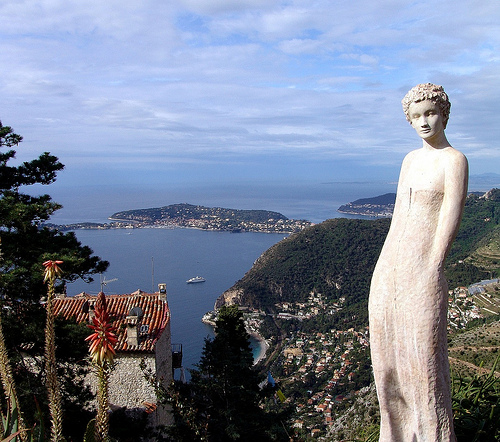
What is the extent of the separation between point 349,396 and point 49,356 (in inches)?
799

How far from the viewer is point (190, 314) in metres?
39.8

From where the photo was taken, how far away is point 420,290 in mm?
2879

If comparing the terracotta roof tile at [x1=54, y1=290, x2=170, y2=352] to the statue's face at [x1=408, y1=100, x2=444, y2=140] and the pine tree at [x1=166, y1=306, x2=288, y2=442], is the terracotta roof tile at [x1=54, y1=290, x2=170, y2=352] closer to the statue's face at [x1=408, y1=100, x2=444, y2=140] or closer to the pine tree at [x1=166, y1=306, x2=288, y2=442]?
the pine tree at [x1=166, y1=306, x2=288, y2=442]

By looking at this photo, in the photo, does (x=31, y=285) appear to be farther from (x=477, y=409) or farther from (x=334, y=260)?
(x=334, y=260)

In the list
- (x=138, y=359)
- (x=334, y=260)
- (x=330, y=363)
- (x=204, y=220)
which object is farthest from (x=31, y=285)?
(x=204, y=220)

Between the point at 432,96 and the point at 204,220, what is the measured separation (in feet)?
325

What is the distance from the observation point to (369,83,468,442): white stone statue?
2.87 metres

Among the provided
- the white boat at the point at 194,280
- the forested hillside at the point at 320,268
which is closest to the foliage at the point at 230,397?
the forested hillside at the point at 320,268

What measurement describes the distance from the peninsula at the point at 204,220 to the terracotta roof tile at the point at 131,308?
7525cm

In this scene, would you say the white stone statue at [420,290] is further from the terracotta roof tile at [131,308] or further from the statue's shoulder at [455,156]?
the terracotta roof tile at [131,308]

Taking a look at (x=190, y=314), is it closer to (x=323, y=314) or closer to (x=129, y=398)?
(x=323, y=314)

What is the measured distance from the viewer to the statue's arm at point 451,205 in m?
2.87

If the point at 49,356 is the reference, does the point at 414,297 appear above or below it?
above

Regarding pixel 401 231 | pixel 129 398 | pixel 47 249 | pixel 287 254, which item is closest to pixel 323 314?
pixel 287 254
